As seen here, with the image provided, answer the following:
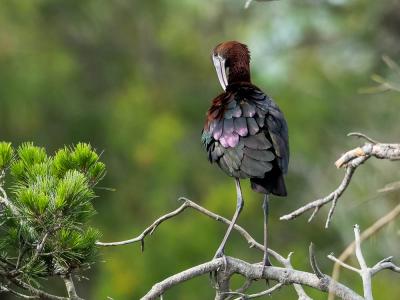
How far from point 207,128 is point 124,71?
Answer: 9.84 meters

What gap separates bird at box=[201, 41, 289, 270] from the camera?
4.14 meters

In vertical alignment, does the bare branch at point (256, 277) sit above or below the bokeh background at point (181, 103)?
below

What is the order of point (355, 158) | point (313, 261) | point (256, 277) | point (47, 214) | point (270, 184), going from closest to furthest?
point (313, 261)
point (47, 214)
point (355, 158)
point (256, 277)
point (270, 184)

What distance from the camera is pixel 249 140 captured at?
4215mm

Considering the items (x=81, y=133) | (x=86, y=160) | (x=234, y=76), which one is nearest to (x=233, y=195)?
(x=81, y=133)

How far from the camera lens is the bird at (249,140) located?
414cm

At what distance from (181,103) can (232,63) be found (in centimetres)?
863

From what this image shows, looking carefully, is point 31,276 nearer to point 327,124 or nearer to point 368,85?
point 368,85

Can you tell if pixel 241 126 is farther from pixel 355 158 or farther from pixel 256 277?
pixel 355 158

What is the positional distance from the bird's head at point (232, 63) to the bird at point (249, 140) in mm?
235

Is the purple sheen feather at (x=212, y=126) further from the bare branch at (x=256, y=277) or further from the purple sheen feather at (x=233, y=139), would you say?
the bare branch at (x=256, y=277)

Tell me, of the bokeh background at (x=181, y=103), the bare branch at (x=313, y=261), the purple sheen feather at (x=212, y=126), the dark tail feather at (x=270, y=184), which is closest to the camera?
the bare branch at (x=313, y=261)

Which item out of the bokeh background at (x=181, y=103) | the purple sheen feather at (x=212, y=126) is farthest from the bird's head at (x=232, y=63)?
the bokeh background at (x=181, y=103)

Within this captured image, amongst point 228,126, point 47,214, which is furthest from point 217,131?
point 47,214
